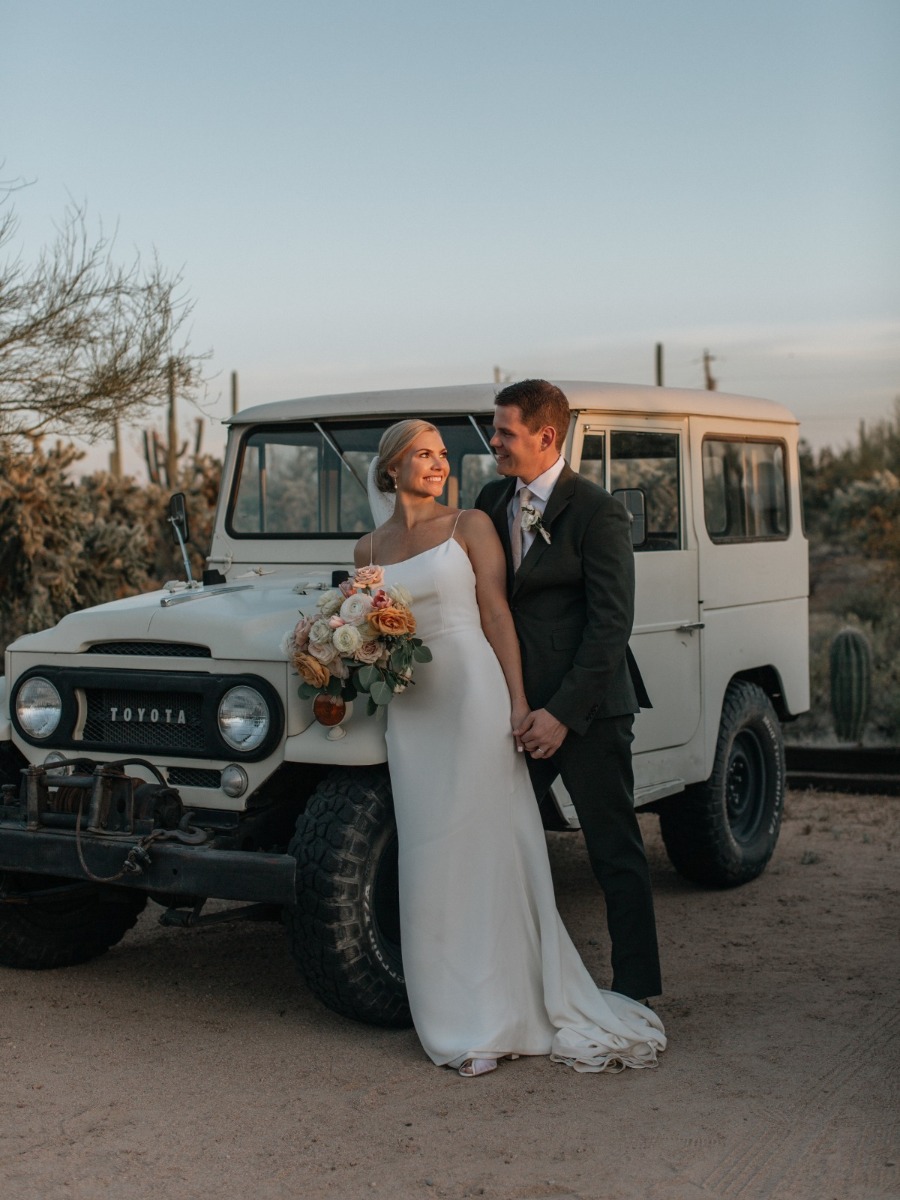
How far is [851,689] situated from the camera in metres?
11.0

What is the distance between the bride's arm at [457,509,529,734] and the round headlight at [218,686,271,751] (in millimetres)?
743

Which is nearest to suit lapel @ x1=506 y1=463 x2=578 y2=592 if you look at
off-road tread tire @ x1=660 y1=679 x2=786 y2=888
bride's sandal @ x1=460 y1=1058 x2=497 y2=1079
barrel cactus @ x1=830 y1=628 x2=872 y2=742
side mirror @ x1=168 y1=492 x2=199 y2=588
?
bride's sandal @ x1=460 y1=1058 x2=497 y2=1079

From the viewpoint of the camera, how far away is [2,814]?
470cm

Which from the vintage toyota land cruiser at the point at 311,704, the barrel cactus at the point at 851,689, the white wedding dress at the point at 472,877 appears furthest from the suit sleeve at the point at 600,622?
the barrel cactus at the point at 851,689

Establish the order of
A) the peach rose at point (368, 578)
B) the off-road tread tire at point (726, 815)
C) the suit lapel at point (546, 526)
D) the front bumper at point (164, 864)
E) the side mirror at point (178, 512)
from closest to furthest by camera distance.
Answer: the front bumper at point (164, 864) < the peach rose at point (368, 578) < the suit lapel at point (546, 526) < the side mirror at point (178, 512) < the off-road tread tire at point (726, 815)

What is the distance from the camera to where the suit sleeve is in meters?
4.36

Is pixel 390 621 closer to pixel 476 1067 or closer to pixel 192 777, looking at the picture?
pixel 192 777

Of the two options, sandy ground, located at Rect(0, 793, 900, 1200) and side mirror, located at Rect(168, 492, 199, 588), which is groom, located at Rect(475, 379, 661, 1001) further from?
side mirror, located at Rect(168, 492, 199, 588)

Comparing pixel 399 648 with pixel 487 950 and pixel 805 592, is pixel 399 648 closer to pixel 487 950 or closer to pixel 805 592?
pixel 487 950

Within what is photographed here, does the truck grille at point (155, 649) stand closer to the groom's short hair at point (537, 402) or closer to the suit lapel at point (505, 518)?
the suit lapel at point (505, 518)

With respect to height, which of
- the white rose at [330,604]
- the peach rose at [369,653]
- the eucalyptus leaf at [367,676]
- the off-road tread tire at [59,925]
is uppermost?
the white rose at [330,604]

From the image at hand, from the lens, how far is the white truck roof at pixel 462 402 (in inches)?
218

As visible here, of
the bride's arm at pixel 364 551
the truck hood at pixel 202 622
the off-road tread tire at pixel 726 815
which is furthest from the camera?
the off-road tread tire at pixel 726 815

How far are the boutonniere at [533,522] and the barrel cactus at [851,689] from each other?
23.1 ft
